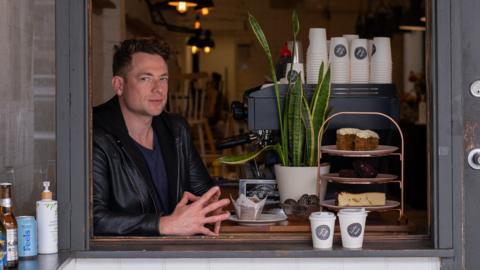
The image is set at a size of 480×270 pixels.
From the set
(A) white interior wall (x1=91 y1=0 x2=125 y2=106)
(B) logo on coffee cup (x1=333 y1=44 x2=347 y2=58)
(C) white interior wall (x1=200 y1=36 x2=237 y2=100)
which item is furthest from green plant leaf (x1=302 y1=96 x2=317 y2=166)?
(C) white interior wall (x1=200 y1=36 x2=237 y2=100)

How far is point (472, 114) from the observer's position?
2.80 meters

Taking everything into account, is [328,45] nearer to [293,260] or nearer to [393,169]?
[293,260]

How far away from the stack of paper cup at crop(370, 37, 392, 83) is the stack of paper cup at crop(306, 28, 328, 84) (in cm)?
21

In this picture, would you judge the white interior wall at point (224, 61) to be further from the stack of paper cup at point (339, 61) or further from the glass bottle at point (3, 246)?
the glass bottle at point (3, 246)

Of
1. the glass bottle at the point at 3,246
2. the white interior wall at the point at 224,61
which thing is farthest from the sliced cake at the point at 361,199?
the white interior wall at the point at 224,61

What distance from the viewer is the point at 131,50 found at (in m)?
3.62

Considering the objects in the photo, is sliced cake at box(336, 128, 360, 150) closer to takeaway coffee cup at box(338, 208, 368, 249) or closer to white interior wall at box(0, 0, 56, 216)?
takeaway coffee cup at box(338, 208, 368, 249)

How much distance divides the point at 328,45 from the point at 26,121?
1.38 meters

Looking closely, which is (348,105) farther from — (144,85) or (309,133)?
(144,85)

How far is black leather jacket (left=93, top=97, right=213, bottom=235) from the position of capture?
117 inches

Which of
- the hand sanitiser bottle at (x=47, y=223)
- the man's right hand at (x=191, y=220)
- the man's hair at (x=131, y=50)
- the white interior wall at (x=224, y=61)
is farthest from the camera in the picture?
the white interior wall at (x=224, y=61)

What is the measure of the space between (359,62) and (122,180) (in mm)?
1148

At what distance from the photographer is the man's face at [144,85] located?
3582 millimetres

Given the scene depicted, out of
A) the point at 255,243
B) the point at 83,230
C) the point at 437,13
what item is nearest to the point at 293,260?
the point at 255,243
